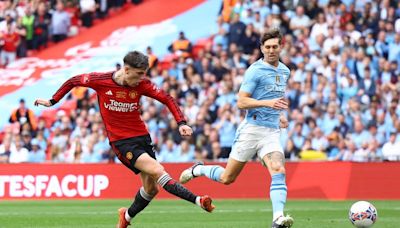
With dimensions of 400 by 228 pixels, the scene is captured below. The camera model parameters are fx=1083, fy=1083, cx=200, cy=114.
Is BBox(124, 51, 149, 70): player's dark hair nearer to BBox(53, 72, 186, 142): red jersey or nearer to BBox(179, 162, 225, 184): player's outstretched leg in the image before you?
BBox(53, 72, 186, 142): red jersey

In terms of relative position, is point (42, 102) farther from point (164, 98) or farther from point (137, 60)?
point (164, 98)

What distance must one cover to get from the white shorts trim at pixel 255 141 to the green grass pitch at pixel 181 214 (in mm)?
1611

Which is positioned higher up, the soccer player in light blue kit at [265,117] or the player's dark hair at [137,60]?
the player's dark hair at [137,60]

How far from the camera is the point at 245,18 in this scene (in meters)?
28.6

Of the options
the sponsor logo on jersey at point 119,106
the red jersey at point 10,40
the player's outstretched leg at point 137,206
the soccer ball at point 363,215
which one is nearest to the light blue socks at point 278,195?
the soccer ball at point 363,215

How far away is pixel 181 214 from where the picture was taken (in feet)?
58.3

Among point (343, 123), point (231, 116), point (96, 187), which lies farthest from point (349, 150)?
point (96, 187)

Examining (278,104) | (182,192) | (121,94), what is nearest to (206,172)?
(182,192)

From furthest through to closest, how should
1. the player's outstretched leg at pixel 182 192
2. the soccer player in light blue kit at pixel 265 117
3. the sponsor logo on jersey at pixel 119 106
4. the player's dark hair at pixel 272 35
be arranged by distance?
the sponsor logo on jersey at pixel 119 106 < the player's dark hair at pixel 272 35 < the soccer player in light blue kit at pixel 265 117 < the player's outstretched leg at pixel 182 192

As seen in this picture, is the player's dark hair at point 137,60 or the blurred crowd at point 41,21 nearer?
the player's dark hair at point 137,60

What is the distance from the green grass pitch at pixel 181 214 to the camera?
1529 centimetres

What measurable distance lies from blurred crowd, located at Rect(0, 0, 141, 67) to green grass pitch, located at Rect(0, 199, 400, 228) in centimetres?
976

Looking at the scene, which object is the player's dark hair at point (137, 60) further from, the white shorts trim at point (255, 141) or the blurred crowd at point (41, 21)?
the blurred crowd at point (41, 21)

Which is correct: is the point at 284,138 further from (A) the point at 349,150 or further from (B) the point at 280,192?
(B) the point at 280,192
